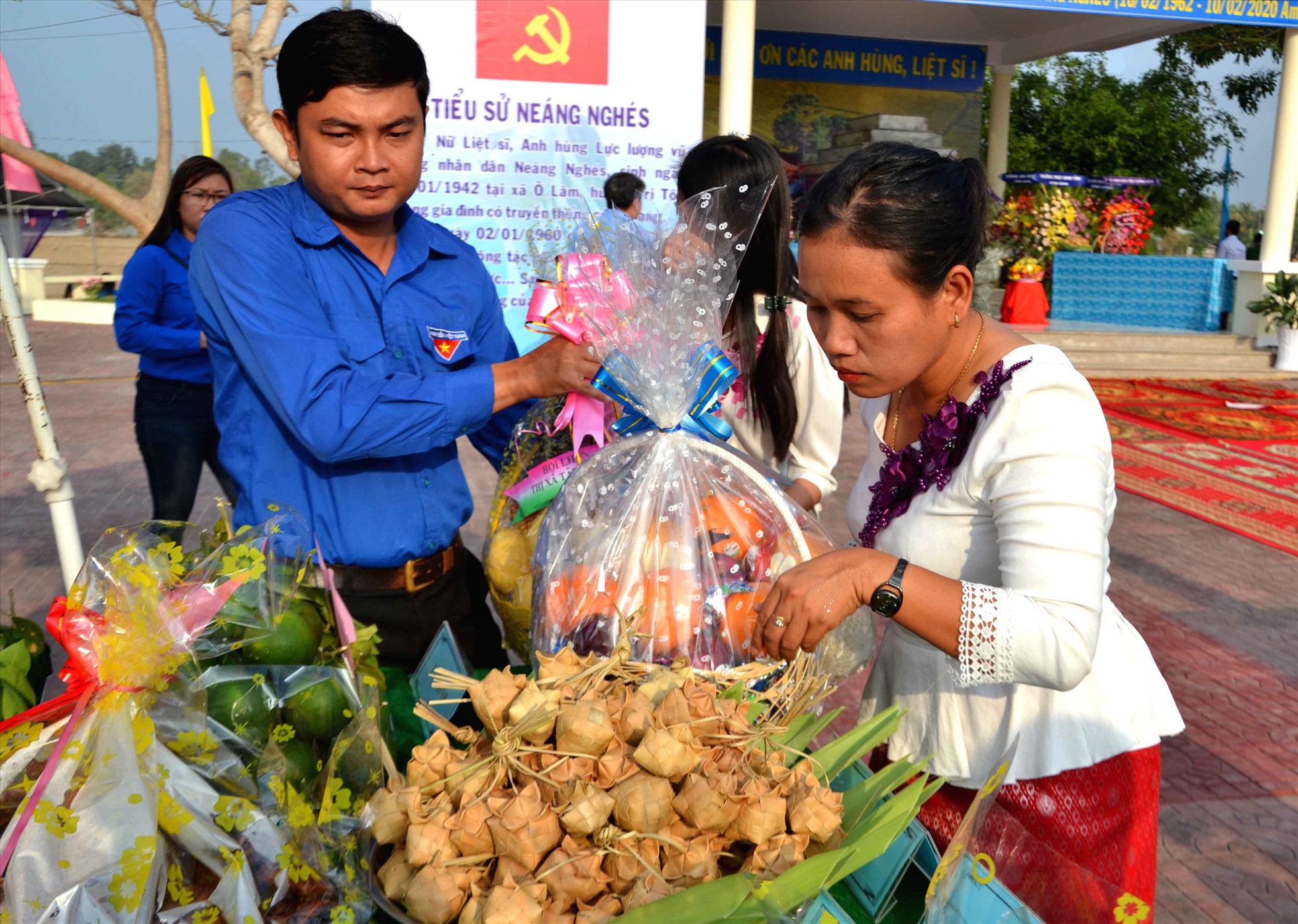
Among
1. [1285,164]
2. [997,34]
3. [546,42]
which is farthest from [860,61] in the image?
[546,42]

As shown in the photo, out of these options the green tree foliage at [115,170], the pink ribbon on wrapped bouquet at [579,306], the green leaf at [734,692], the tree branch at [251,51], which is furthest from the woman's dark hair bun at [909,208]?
the green tree foliage at [115,170]

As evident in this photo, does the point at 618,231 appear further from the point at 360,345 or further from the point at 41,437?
the point at 41,437

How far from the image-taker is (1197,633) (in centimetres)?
513

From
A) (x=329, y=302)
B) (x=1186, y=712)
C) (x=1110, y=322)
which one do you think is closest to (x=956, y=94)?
(x=1110, y=322)

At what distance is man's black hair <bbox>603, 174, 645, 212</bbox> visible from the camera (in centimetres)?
619

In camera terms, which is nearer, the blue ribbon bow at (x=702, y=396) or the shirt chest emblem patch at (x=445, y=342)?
the blue ribbon bow at (x=702, y=396)

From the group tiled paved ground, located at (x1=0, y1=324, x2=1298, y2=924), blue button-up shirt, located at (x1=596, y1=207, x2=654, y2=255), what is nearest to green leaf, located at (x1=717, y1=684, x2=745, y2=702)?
blue button-up shirt, located at (x1=596, y1=207, x2=654, y2=255)

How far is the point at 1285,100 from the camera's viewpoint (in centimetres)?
1313

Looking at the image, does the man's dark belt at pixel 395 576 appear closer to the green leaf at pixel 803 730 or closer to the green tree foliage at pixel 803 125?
the green leaf at pixel 803 730

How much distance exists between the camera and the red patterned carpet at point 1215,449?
7238mm

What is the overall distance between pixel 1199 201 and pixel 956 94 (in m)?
18.0

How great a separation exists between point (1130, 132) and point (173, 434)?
31364mm

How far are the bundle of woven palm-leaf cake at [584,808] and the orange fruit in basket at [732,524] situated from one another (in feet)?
1.34

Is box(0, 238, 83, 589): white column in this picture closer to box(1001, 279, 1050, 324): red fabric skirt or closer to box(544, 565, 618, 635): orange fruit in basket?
box(544, 565, 618, 635): orange fruit in basket
